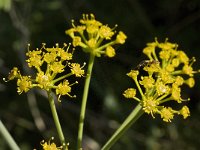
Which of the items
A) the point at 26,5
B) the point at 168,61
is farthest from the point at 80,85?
the point at 168,61

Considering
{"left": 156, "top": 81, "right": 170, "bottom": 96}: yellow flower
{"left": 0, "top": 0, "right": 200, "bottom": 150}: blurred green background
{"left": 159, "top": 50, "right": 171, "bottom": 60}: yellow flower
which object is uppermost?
{"left": 0, "top": 0, "right": 200, "bottom": 150}: blurred green background

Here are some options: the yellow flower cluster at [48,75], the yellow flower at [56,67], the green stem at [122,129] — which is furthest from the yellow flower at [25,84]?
the green stem at [122,129]

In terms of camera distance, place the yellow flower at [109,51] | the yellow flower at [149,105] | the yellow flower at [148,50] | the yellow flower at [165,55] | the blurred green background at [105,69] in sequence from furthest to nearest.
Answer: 1. the blurred green background at [105,69]
2. the yellow flower at [148,50]
3. the yellow flower at [165,55]
4. the yellow flower at [109,51]
5. the yellow flower at [149,105]

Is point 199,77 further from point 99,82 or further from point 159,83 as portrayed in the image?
point 159,83

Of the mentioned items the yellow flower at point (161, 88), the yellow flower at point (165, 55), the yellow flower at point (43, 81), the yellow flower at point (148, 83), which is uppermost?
the yellow flower at point (43, 81)

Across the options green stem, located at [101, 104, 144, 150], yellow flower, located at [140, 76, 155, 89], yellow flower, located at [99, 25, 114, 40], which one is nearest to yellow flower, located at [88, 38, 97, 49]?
yellow flower, located at [99, 25, 114, 40]

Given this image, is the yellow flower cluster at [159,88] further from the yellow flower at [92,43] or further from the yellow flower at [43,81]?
the yellow flower at [43,81]

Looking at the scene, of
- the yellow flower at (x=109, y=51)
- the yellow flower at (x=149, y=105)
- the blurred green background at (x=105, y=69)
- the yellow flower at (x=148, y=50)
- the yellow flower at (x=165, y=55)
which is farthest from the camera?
the blurred green background at (x=105, y=69)

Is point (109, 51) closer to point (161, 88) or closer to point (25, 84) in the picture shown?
point (161, 88)

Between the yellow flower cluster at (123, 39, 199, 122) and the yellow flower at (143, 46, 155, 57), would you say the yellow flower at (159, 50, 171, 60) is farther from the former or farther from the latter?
the yellow flower at (143, 46, 155, 57)
